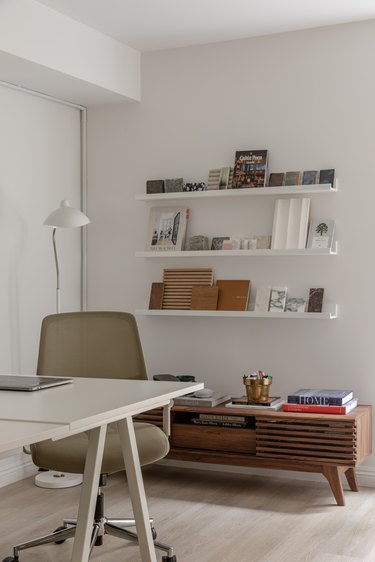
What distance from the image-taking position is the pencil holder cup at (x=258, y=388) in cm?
441

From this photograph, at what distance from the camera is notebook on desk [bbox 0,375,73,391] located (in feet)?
9.37

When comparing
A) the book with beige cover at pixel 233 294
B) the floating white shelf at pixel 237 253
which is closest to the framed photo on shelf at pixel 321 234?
the floating white shelf at pixel 237 253

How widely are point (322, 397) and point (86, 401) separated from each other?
196 cm

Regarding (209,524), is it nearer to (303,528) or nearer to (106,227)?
(303,528)

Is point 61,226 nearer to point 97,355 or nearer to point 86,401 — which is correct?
point 97,355

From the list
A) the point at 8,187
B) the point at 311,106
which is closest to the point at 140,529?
the point at 8,187

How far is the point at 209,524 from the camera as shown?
381 cm

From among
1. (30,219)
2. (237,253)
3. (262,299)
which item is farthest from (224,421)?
(30,219)

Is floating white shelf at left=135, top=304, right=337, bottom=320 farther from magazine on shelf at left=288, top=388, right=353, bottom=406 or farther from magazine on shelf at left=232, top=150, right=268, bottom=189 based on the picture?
magazine on shelf at left=232, top=150, right=268, bottom=189

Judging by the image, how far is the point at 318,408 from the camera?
422 centimetres

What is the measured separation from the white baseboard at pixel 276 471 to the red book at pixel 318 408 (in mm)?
419

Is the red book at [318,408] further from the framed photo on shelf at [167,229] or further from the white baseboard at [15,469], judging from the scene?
the white baseboard at [15,469]

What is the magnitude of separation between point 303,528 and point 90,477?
1383 millimetres

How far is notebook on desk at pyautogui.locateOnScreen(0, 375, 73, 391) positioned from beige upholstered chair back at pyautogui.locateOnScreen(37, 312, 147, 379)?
0.59 m
